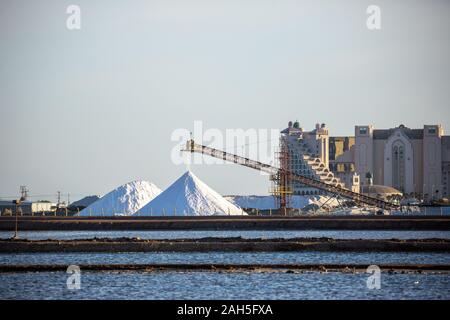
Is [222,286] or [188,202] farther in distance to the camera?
[188,202]

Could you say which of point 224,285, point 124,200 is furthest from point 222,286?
point 124,200

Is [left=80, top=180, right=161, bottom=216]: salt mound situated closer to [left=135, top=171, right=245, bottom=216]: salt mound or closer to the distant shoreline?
[left=135, top=171, right=245, bottom=216]: salt mound

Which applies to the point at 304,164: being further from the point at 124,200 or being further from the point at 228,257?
the point at 228,257

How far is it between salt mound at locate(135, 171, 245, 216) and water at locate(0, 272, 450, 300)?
60.7 m

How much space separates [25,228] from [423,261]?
51039 millimetres

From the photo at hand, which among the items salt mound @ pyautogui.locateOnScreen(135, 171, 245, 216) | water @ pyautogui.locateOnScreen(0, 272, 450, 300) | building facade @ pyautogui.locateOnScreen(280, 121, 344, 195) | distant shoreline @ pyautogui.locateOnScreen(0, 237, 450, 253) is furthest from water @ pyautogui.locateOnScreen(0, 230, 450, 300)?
building facade @ pyautogui.locateOnScreen(280, 121, 344, 195)

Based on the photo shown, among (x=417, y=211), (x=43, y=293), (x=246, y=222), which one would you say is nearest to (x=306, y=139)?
(x=417, y=211)

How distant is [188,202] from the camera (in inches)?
4375

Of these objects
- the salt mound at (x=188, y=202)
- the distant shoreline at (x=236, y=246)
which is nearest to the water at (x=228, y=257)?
the distant shoreline at (x=236, y=246)

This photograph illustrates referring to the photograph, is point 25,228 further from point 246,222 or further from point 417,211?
point 417,211

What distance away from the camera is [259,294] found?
136ft

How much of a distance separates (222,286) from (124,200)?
81906mm
